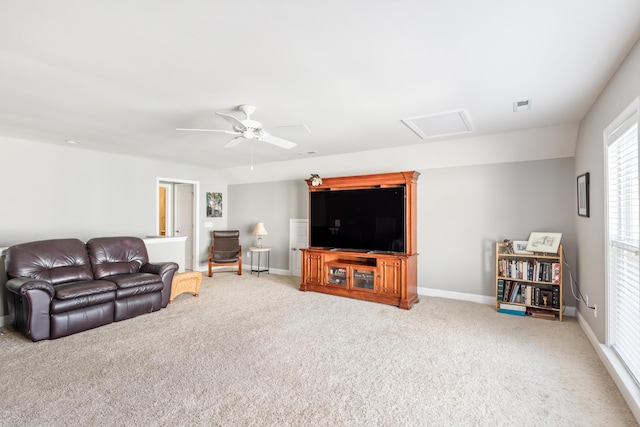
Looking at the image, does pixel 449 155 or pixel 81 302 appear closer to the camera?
pixel 81 302

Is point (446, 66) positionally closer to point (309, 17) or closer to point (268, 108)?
point (309, 17)

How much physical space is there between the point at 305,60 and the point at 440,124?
2.24 meters

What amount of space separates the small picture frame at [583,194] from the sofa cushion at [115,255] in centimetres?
573

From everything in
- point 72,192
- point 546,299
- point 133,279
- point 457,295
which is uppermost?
point 72,192

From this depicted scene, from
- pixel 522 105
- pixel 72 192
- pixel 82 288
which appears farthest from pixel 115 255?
pixel 522 105

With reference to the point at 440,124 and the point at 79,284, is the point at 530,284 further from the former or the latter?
the point at 79,284

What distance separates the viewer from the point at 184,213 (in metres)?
7.61

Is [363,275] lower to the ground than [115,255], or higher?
lower

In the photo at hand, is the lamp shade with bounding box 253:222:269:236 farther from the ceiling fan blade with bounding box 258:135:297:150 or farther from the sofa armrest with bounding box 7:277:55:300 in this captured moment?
the sofa armrest with bounding box 7:277:55:300

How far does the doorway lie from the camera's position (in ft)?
24.2

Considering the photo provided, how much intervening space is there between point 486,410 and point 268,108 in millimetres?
3207

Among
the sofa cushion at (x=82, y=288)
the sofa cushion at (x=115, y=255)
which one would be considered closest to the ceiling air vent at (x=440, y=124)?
the sofa cushion at (x=82, y=288)

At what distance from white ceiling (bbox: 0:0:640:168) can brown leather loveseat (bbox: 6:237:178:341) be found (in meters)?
1.63

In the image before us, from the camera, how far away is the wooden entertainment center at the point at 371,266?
15.6 ft
